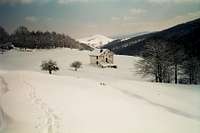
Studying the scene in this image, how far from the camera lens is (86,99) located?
356cm

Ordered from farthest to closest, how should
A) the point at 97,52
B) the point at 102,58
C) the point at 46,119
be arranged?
the point at 97,52 → the point at 102,58 → the point at 46,119

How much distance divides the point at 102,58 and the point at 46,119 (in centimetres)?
96

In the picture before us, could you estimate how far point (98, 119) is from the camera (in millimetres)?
3205

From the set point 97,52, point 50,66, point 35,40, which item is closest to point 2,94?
point 50,66

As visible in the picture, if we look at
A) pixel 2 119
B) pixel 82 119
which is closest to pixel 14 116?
pixel 2 119

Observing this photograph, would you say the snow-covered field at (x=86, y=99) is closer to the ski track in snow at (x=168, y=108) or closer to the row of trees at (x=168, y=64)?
the ski track in snow at (x=168, y=108)

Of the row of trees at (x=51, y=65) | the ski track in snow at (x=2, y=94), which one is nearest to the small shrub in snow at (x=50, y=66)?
the row of trees at (x=51, y=65)

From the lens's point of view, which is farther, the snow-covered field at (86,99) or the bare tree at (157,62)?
the bare tree at (157,62)

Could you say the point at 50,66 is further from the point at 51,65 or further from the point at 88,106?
the point at 88,106

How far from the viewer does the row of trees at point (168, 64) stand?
3.73 m

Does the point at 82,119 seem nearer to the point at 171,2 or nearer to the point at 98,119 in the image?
the point at 98,119

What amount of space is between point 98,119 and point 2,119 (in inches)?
39.8

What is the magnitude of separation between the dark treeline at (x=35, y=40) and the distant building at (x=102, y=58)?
4.3 inches

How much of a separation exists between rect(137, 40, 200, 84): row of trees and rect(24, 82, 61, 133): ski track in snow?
1.11 metres
